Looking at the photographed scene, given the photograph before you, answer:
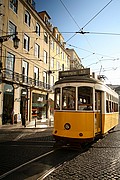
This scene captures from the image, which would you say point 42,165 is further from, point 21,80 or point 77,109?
point 21,80

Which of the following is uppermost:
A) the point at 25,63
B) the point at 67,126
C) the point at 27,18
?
the point at 27,18

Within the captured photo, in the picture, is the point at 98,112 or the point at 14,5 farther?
the point at 14,5

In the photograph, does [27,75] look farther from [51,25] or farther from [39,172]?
[39,172]

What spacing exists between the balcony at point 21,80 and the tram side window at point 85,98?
1253cm

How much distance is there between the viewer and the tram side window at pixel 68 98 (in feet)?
29.7

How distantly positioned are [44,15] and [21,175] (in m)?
30.6

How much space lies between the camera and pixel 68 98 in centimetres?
920

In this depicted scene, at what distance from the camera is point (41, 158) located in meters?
7.47

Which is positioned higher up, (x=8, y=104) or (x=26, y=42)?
(x=26, y=42)

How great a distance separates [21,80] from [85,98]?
15664 millimetres

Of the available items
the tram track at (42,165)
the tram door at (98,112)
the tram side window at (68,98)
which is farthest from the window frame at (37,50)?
the tram track at (42,165)

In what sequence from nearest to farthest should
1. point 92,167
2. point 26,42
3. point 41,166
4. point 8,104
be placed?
1. point 92,167
2. point 41,166
3. point 8,104
4. point 26,42

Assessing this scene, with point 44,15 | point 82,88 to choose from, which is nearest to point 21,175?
point 82,88

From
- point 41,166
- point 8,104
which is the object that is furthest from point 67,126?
point 8,104
